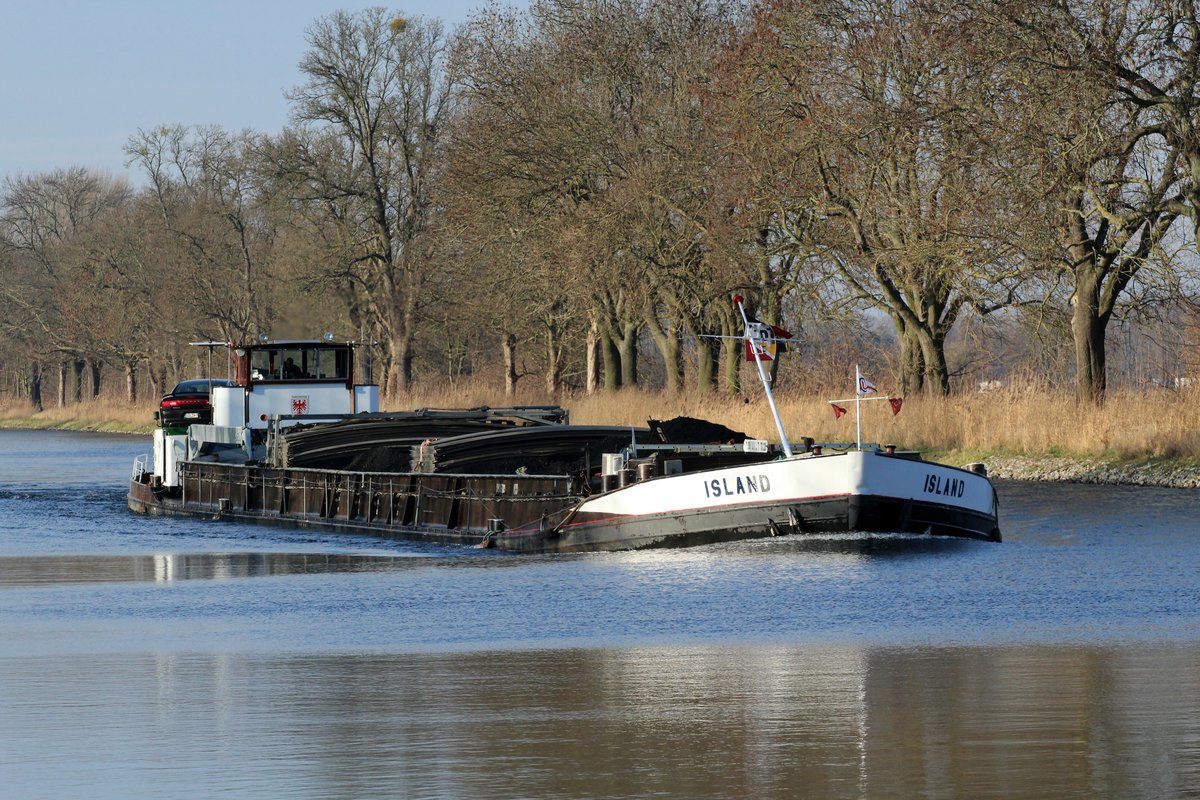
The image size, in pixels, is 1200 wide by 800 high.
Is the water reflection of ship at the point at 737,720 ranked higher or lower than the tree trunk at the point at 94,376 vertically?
lower

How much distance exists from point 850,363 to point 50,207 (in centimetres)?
6248

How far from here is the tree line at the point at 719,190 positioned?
3497cm

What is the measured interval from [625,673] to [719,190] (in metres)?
34.0

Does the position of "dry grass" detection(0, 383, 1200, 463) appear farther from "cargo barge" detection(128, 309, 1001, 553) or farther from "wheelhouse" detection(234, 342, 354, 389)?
"wheelhouse" detection(234, 342, 354, 389)

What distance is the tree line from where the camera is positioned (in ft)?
115

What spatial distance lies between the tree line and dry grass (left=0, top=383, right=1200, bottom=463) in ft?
4.82

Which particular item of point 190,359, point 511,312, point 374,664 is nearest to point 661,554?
point 374,664

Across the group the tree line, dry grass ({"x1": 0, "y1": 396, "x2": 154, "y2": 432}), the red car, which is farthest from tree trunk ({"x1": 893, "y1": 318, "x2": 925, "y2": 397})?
dry grass ({"x1": 0, "y1": 396, "x2": 154, "y2": 432})

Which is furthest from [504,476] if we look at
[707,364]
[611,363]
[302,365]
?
[611,363]

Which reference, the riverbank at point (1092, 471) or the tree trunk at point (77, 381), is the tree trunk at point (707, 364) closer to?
the riverbank at point (1092, 471)

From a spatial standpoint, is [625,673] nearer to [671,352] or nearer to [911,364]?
[911,364]

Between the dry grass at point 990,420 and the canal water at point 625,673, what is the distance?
394 inches

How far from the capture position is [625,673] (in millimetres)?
13289

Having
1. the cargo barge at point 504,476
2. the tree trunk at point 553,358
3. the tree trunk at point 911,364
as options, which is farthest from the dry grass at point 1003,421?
the tree trunk at point 553,358
